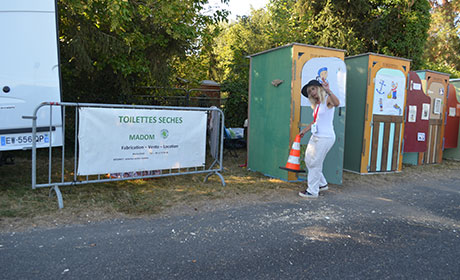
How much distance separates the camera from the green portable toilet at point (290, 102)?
22.3 feet

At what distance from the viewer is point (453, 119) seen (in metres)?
11.3

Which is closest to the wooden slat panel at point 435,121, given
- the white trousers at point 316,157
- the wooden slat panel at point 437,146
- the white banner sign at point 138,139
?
the wooden slat panel at point 437,146

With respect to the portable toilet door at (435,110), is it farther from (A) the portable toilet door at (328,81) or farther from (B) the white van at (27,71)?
(B) the white van at (27,71)

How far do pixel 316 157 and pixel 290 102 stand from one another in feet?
5.09

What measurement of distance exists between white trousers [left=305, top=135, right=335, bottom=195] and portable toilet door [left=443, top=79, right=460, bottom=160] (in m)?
7.79

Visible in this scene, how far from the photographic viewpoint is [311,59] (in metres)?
6.84

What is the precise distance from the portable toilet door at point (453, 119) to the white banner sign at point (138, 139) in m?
9.38

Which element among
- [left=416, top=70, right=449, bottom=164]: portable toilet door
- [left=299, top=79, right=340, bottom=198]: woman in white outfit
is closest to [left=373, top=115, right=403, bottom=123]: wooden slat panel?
[left=416, top=70, right=449, bottom=164]: portable toilet door

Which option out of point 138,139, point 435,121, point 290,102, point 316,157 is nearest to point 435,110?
point 435,121

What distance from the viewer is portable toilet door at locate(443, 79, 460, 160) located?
11.1 meters

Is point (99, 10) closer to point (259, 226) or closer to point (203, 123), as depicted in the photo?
point (203, 123)

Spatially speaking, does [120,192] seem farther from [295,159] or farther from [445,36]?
[445,36]

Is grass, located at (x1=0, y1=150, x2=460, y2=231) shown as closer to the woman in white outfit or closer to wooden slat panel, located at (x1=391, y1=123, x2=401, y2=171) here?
wooden slat panel, located at (x1=391, y1=123, x2=401, y2=171)

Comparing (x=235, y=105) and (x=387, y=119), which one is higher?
(x=235, y=105)
